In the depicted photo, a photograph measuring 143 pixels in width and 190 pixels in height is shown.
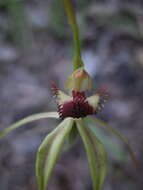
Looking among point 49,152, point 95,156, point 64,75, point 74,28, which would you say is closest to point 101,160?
point 95,156

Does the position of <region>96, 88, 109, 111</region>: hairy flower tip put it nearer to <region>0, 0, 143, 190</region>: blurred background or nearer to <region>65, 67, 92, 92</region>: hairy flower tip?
<region>65, 67, 92, 92</region>: hairy flower tip

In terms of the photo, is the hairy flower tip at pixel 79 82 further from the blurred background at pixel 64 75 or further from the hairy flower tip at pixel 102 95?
the blurred background at pixel 64 75

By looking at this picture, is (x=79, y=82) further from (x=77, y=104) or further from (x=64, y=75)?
(x=64, y=75)

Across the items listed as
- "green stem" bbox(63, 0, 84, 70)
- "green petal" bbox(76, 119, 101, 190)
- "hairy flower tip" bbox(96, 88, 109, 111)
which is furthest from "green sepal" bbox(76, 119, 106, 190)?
"green stem" bbox(63, 0, 84, 70)

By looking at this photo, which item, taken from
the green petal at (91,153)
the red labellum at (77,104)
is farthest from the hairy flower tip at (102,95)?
the green petal at (91,153)

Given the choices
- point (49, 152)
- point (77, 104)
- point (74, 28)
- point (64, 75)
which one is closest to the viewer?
point (74, 28)
